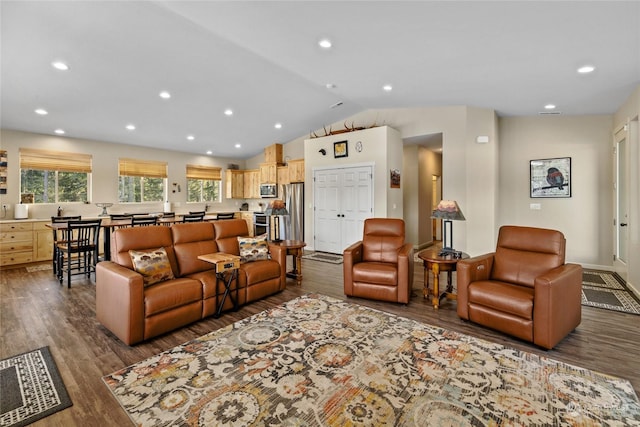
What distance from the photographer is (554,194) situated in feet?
18.2

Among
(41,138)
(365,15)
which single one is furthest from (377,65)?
(41,138)

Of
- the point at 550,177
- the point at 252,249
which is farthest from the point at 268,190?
the point at 550,177

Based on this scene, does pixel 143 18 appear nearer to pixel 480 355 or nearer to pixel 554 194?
pixel 480 355

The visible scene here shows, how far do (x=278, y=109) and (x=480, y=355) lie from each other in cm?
565

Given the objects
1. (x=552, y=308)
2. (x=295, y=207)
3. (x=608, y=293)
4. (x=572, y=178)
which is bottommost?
Result: (x=608, y=293)

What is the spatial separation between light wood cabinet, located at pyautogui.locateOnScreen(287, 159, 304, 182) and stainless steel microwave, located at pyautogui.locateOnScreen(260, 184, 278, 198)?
676 mm

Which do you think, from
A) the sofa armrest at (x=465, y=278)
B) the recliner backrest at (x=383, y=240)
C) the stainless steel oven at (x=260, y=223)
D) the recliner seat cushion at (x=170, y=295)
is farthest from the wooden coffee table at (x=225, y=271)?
the stainless steel oven at (x=260, y=223)

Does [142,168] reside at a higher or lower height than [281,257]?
higher

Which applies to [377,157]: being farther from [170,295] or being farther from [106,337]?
[106,337]

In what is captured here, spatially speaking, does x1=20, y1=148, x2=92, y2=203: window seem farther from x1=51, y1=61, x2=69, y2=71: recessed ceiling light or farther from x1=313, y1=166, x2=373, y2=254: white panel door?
x1=313, y1=166, x2=373, y2=254: white panel door

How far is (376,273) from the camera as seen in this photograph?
359 centimetres

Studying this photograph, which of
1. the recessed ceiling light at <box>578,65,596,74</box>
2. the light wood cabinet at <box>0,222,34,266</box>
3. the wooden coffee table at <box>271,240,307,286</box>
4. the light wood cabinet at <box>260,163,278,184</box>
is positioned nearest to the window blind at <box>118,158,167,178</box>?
the light wood cabinet at <box>0,222,34,266</box>

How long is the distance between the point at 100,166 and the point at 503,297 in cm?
825

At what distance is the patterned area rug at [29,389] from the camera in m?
1.75
